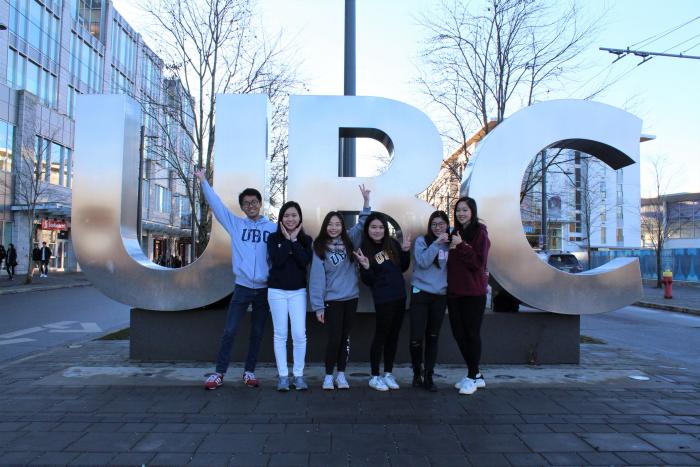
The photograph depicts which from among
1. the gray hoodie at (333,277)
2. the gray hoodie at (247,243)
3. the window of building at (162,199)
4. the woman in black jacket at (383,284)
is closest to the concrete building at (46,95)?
the window of building at (162,199)

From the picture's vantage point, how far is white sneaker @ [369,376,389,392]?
502cm

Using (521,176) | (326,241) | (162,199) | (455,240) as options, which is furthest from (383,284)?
(162,199)

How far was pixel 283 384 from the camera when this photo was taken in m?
5.01

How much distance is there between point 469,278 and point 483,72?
725 centimetres

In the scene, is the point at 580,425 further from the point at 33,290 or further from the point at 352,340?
the point at 33,290

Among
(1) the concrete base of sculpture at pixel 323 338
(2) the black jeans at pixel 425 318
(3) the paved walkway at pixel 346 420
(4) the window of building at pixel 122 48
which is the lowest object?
(3) the paved walkway at pixel 346 420

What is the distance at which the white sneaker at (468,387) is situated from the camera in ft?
16.2

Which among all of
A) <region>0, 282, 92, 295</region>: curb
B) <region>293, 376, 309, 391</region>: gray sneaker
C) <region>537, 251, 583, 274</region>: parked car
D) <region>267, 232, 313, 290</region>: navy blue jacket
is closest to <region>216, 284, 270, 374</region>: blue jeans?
<region>267, 232, 313, 290</region>: navy blue jacket

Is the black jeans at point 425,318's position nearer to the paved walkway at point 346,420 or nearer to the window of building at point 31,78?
the paved walkway at point 346,420

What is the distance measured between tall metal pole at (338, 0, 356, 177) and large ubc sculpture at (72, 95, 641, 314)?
1657 mm

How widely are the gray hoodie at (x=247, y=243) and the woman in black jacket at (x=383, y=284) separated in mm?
968

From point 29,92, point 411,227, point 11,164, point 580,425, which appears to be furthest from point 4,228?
point 580,425

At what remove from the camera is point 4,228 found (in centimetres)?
2714

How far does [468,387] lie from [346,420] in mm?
1400
